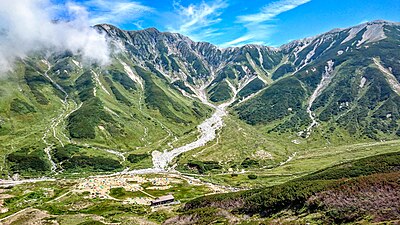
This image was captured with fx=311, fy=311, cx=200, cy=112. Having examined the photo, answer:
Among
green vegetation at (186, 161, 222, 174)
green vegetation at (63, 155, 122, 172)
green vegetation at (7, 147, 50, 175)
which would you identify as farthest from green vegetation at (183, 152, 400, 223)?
green vegetation at (7, 147, 50, 175)

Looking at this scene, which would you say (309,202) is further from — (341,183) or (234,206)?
(234,206)

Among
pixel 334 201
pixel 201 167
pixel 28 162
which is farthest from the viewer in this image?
pixel 201 167

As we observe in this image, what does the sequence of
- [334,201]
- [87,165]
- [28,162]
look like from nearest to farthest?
[334,201]
[28,162]
[87,165]

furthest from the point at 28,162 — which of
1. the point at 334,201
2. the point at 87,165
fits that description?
the point at 334,201

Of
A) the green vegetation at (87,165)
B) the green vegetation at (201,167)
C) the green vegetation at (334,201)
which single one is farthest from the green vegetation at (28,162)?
the green vegetation at (334,201)

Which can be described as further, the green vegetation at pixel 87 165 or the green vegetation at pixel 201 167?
the green vegetation at pixel 201 167

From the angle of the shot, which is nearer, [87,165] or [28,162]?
[28,162]

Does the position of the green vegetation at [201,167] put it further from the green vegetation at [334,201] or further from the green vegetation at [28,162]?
the green vegetation at [334,201]

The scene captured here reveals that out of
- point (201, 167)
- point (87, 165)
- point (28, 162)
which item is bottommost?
point (201, 167)

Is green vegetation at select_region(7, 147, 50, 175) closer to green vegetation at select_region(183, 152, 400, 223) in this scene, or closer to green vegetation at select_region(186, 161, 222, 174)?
green vegetation at select_region(186, 161, 222, 174)

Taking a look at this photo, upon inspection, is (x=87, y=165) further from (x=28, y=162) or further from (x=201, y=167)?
(x=201, y=167)

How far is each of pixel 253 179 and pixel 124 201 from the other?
251 feet

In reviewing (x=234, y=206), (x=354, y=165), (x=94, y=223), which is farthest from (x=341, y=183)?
(x=94, y=223)

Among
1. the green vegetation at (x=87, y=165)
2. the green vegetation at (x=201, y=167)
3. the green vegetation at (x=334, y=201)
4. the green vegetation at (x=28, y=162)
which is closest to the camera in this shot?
the green vegetation at (x=334, y=201)
